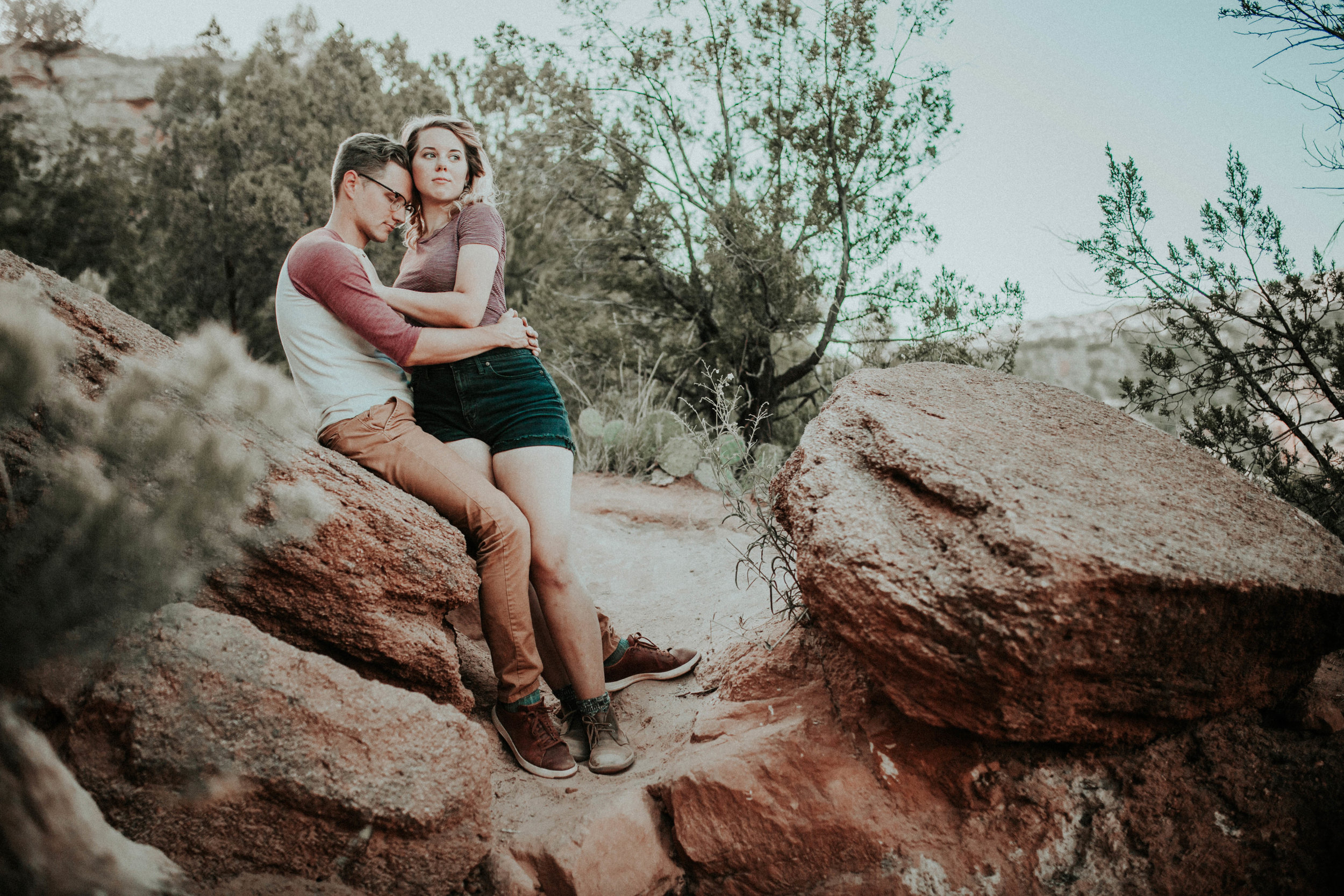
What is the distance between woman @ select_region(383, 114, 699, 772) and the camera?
7.78 ft

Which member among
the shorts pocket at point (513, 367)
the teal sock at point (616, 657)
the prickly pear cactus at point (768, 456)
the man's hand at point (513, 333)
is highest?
the man's hand at point (513, 333)

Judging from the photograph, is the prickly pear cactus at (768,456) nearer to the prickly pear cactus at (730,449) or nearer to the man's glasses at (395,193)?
the prickly pear cactus at (730,449)

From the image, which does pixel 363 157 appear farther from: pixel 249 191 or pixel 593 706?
pixel 249 191

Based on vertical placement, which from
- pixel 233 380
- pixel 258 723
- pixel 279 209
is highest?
pixel 279 209

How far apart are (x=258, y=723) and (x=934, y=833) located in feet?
5.59

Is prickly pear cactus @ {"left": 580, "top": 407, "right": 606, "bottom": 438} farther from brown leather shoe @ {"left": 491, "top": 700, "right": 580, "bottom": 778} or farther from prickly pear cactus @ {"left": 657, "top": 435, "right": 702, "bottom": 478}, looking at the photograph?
brown leather shoe @ {"left": 491, "top": 700, "right": 580, "bottom": 778}

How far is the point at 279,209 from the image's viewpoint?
8.20 meters

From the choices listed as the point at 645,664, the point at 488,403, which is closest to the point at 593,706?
the point at 645,664

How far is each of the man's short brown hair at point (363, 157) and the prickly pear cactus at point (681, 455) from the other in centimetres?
326

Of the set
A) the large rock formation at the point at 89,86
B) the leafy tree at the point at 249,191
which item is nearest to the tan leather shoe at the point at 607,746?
the leafy tree at the point at 249,191

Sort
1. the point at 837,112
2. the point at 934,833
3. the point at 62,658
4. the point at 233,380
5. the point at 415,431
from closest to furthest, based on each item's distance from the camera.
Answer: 1. the point at 62,658
2. the point at 934,833
3. the point at 233,380
4. the point at 415,431
5. the point at 837,112

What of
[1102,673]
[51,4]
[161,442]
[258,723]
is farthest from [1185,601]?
[51,4]

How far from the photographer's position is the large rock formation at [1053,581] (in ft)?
5.28

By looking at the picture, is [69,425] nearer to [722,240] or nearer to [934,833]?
[934,833]
